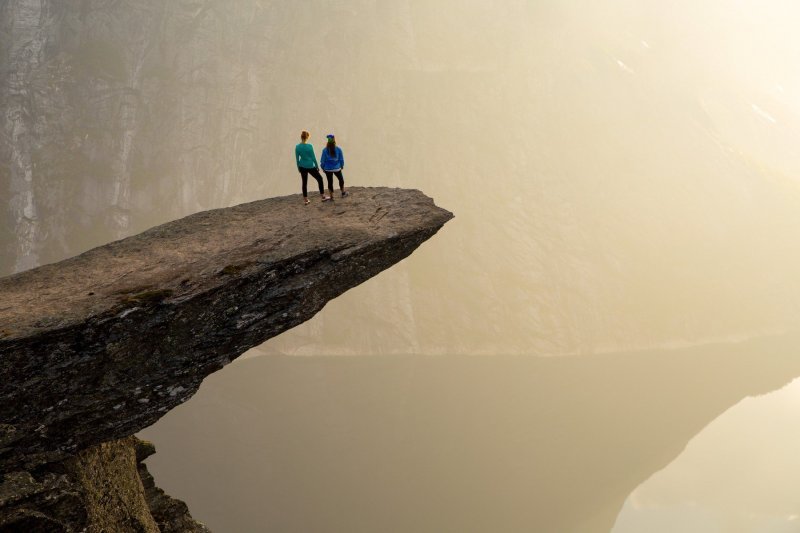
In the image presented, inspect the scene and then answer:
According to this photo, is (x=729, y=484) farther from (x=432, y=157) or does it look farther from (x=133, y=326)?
(x=432, y=157)

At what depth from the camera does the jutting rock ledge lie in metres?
8.73

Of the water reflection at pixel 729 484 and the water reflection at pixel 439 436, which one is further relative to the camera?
the water reflection at pixel 729 484

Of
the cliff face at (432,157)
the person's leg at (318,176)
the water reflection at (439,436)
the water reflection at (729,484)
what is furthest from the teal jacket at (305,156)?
the cliff face at (432,157)

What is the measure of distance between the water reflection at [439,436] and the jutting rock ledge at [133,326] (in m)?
17.0

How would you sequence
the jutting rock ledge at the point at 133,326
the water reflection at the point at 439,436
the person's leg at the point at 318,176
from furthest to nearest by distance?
the water reflection at the point at 439,436, the person's leg at the point at 318,176, the jutting rock ledge at the point at 133,326

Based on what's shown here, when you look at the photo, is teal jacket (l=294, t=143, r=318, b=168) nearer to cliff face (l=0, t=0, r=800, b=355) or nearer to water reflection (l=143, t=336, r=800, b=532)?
water reflection (l=143, t=336, r=800, b=532)

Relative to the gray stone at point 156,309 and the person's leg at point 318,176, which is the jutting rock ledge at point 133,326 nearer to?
the gray stone at point 156,309

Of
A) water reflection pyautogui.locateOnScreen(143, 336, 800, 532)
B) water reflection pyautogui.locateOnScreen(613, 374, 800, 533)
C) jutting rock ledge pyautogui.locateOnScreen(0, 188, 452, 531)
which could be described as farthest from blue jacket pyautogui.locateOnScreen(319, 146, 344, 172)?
water reflection pyautogui.locateOnScreen(613, 374, 800, 533)

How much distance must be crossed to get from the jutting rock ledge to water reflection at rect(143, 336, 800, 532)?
17043mm

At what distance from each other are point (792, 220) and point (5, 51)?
71.6 m

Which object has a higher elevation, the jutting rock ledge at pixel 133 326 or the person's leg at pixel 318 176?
the person's leg at pixel 318 176

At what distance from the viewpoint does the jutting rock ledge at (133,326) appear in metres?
8.73

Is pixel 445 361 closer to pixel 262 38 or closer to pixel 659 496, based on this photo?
pixel 659 496

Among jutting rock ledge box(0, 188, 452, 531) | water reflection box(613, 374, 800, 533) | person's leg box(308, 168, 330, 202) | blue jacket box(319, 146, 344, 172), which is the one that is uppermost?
blue jacket box(319, 146, 344, 172)
